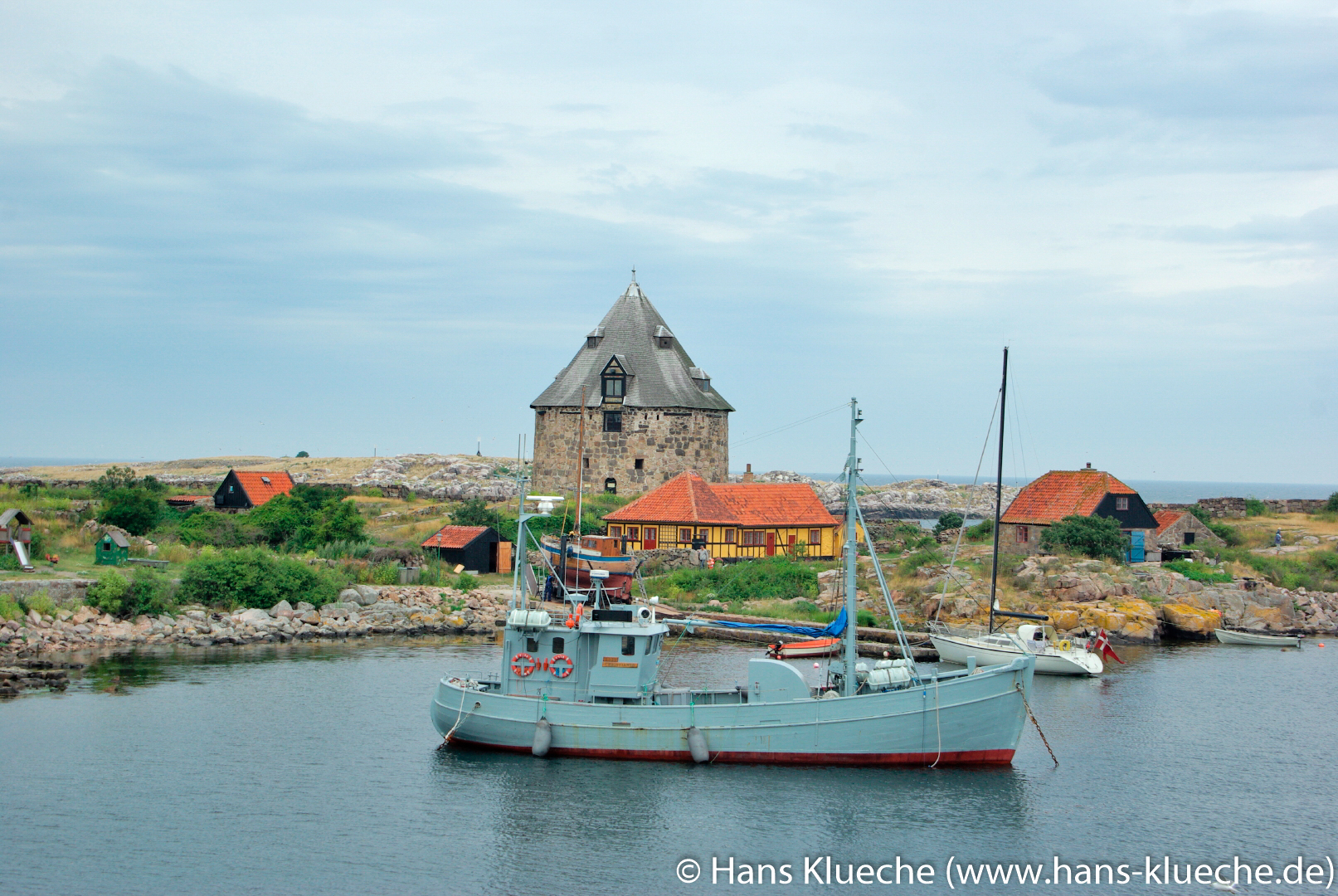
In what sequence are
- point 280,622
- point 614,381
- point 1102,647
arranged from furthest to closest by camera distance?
point 614,381 → point 280,622 → point 1102,647

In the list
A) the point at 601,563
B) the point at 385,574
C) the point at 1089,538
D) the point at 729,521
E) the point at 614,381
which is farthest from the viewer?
the point at 614,381

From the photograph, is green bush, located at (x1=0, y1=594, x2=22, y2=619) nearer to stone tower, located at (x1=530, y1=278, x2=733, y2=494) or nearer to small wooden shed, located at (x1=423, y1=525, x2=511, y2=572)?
small wooden shed, located at (x1=423, y1=525, x2=511, y2=572)

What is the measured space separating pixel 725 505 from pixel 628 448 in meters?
10.2

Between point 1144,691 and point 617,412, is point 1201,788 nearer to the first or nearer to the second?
point 1144,691

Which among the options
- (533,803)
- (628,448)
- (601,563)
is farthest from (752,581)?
(533,803)

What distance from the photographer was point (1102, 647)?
42.8 meters

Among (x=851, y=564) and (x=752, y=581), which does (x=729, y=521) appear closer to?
(x=752, y=581)

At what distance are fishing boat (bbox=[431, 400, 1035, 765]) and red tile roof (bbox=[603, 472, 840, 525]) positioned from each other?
26418 mm

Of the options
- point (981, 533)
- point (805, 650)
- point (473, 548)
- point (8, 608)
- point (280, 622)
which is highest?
point (981, 533)

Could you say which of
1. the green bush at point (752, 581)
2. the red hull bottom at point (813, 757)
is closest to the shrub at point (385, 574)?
the green bush at point (752, 581)

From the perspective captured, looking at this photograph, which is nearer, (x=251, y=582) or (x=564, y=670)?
(x=564, y=670)

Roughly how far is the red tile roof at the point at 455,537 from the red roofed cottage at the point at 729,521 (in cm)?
623

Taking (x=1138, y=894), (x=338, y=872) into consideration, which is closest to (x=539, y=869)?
(x=338, y=872)

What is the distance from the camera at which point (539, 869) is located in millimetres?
22078
